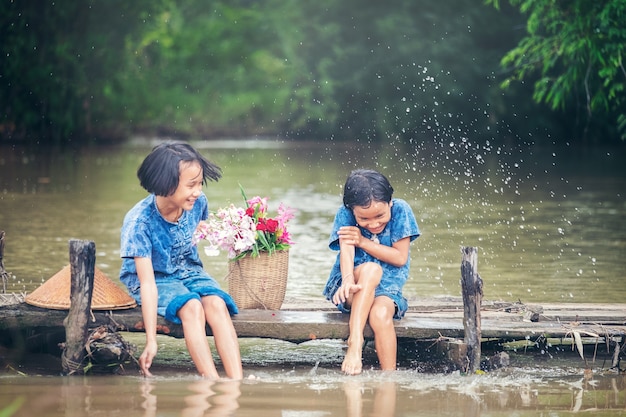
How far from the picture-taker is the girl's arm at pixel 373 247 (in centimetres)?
732

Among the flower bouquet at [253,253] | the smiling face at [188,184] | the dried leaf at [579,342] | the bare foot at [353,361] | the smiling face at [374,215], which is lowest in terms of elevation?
the bare foot at [353,361]

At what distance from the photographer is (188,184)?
22.7ft

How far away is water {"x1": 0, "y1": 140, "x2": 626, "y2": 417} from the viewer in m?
6.26

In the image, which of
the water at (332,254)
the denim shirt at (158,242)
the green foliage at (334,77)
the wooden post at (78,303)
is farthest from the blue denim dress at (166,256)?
the green foliage at (334,77)

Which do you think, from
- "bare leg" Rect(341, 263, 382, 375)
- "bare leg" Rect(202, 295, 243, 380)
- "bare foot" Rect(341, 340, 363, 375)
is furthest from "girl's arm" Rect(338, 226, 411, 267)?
"bare leg" Rect(202, 295, 243, 380)

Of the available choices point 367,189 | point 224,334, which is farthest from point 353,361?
point 367,189

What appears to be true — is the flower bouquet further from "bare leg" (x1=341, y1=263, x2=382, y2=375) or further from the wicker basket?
"bare leg" (x1=341, y1=263, x2=382, y2=375)

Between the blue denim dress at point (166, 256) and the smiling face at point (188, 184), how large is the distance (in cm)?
22

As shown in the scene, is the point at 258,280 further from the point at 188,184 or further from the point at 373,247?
the point at 188,184

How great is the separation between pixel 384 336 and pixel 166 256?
1.43 metres

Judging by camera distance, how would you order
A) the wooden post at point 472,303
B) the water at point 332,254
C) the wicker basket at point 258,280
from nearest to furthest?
the water at point 332,254, the wooden post at point 472,303, the wicker basket at point 258,280

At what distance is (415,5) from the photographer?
40625 millimetres

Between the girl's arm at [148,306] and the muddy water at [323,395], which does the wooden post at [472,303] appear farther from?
the girl's arm at [148,306]

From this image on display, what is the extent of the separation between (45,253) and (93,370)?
6118mm
